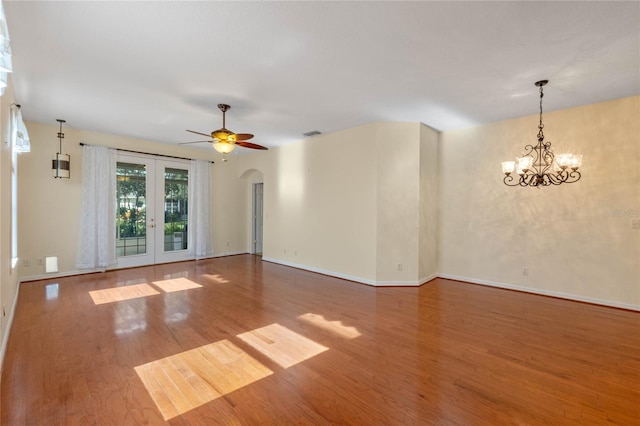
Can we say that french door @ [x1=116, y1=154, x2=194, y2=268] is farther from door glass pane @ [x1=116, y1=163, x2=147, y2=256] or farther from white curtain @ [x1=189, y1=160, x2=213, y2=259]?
white curtain @ [x1=189, y1=160, x2=213, y2=259]

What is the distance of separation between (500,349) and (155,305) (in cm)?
428

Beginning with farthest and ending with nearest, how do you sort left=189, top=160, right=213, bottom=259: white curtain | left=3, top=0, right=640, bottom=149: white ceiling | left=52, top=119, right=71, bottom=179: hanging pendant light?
left=189, top=160, right=213, bottom=259: white curtain
left=52, top=119, right=71, bottom=179: hanging pendant light
left=3, top=0, right=640, bottom=149: white ceiling

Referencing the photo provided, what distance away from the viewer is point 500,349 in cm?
287

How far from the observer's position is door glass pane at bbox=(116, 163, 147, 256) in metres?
6.25

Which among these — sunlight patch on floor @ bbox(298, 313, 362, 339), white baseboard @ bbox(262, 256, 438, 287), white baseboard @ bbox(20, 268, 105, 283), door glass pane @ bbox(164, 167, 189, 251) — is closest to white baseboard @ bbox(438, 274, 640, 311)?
white baseboard @ bbox(262, 256, 438, 287)

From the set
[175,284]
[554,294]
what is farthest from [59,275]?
[554,294]

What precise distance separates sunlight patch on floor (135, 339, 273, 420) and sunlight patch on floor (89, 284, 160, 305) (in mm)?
2283

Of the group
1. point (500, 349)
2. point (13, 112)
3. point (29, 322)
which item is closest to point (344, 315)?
point (500, 349)

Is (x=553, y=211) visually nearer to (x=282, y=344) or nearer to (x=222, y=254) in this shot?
(x=282, y=344)

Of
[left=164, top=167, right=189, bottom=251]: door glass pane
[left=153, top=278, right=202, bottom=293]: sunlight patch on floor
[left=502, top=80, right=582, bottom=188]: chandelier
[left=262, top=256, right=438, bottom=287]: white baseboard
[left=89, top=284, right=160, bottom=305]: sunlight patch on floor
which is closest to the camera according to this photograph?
[left=502, top=80, right=582, bottom=188]: chandelier

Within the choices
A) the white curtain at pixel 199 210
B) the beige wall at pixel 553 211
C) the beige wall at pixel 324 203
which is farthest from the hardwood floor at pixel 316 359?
the white curtain at pixel 199 210

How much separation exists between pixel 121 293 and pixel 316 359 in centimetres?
367

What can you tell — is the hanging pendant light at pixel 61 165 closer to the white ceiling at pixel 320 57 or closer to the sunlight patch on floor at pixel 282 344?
the white ceiling at pixel 320 57

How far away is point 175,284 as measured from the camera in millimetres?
5156
